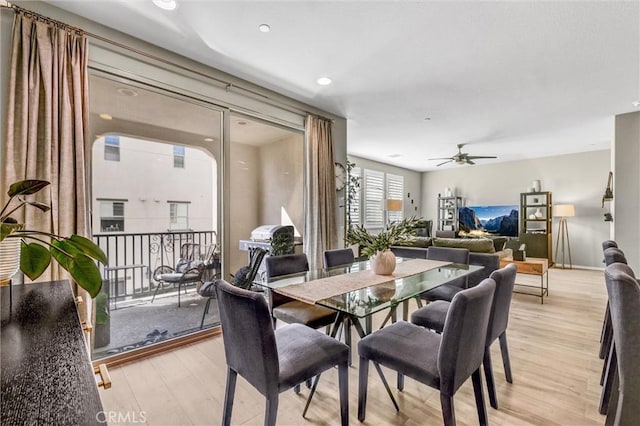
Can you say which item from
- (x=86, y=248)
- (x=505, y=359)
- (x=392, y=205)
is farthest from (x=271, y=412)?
(x=392, y=205)

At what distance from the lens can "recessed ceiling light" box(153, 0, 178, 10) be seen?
2.06 meters

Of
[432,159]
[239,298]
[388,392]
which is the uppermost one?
[432,159]

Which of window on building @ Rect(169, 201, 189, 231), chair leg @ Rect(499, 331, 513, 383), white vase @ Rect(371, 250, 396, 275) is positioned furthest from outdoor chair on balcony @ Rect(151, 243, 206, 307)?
chair leg @ Rect(499, 331, 513, 383)

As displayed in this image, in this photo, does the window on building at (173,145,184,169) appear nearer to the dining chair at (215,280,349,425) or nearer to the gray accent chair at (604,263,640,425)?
the dining chair at (215,280,349,425)

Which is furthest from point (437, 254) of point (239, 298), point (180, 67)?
point (180, 67)

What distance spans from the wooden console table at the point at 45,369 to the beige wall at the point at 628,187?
570 centimetres

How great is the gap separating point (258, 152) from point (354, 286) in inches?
95.7

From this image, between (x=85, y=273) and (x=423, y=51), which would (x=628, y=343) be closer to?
(x=85, y=273)

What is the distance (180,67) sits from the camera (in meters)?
2.77

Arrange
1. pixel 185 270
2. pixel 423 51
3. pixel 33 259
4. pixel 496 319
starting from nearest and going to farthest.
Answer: pixel 33 259 → pixel 496 319 → pixel 423 51 → pixel 185 270

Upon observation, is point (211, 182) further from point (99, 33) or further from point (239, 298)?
point (239, 298)

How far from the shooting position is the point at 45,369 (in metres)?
0.72

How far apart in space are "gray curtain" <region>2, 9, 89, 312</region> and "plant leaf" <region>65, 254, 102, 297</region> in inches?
64.4

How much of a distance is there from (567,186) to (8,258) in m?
9.07
